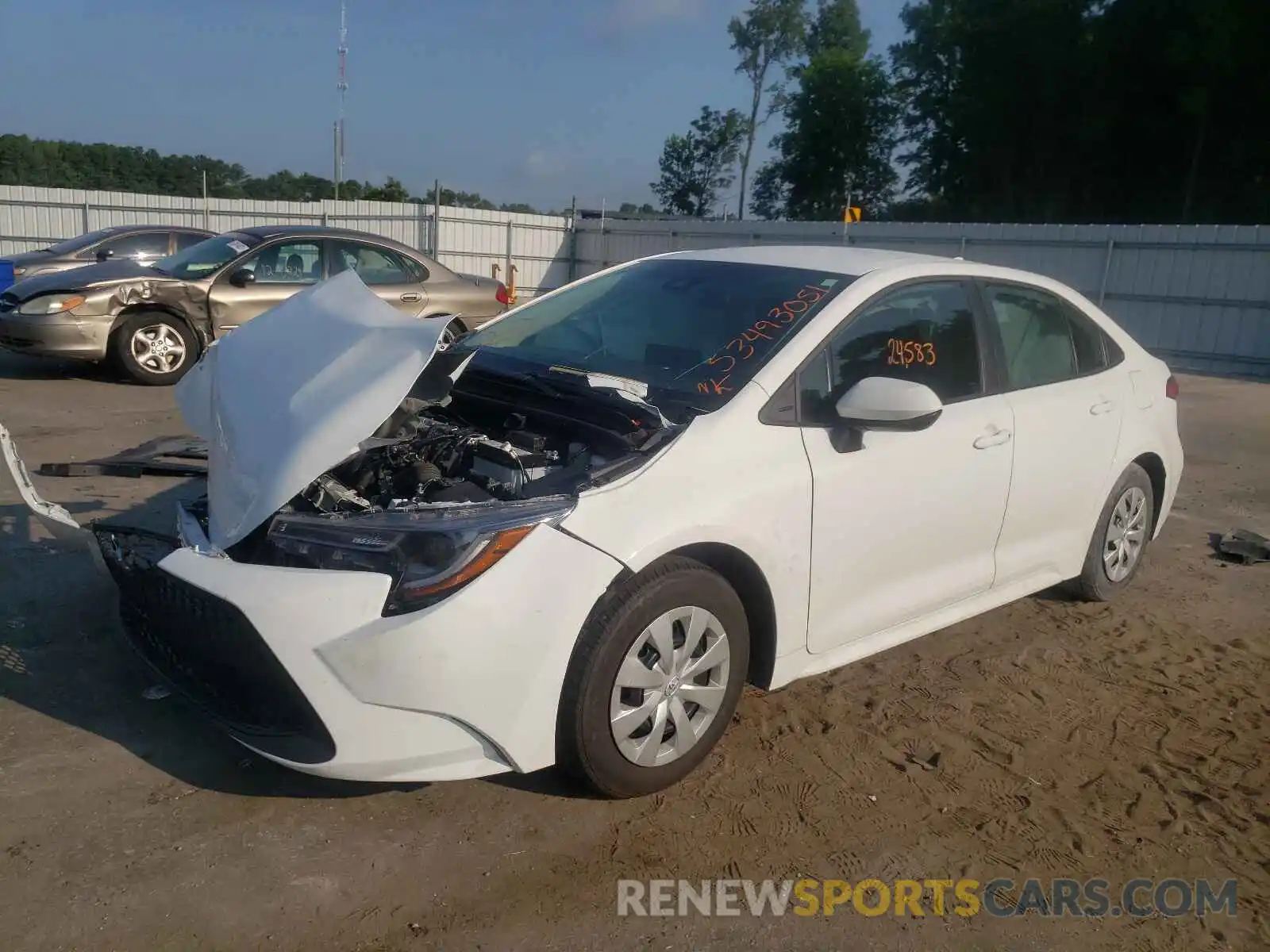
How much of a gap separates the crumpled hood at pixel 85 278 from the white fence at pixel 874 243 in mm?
12938

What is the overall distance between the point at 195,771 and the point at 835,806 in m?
2.02

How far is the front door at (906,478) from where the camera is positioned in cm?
355

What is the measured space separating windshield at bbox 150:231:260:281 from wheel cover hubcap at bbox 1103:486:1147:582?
8.17 metres

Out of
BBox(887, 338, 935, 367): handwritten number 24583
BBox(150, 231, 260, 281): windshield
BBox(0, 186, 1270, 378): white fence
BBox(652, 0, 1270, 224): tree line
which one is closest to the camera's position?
BBox(887, 338, 935, 367): handwritten number 24583

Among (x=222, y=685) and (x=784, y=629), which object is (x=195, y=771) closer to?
(x=222, y=685)

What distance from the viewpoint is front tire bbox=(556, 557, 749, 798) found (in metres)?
2.95

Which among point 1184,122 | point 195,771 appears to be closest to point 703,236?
point 1184,122

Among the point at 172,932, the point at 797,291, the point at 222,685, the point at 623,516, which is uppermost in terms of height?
the point at 797,291

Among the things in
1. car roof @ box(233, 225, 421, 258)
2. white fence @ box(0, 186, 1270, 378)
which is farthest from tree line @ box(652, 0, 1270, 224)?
car roof @ box(233, 225, 421, 258)

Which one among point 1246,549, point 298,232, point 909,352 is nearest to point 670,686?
point 909,352

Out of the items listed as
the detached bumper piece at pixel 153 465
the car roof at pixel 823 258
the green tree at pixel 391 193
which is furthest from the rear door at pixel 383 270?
the green tree at pixel 391 193

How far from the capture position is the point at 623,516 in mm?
2971

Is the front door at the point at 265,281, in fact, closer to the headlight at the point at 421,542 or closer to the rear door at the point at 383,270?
the rear door at the point at 383,270

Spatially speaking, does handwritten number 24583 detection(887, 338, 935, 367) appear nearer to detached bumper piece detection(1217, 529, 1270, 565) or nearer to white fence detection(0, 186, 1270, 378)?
detached bumper piece detection(1217, 529, 1270, 565)
